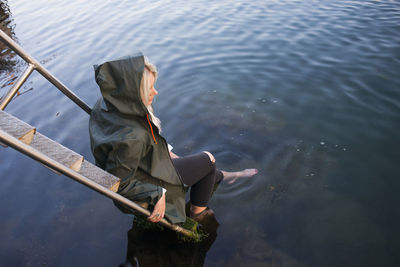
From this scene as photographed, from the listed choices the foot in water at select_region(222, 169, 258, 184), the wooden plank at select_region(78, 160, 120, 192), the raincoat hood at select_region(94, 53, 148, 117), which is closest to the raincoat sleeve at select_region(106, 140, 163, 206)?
the wooden plank at select_region(78, 160, 120, 192)

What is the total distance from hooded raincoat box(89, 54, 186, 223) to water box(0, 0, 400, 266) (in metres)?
1.20

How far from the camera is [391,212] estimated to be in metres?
3.51

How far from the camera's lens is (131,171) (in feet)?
8.11

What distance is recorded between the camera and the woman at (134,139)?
2.29 m

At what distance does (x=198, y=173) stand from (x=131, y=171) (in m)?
0.98

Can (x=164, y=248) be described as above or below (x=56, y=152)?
below

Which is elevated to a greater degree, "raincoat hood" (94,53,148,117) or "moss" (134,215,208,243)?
"raincoat hood" (94,53,148,117)

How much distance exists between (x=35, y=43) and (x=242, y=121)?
826 centimetres

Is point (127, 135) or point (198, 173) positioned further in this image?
point (198, 173)

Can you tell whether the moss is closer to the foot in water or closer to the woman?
the woman

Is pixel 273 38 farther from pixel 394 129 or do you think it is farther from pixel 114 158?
pixel 114 158

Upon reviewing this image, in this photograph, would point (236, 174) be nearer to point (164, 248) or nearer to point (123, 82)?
point (164, 248)

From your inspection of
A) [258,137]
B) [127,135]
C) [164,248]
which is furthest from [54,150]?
[258,137]

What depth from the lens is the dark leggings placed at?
10.5 ft
